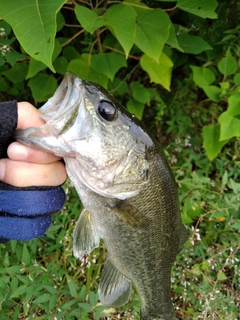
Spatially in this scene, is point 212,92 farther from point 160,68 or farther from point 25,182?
point 25,182

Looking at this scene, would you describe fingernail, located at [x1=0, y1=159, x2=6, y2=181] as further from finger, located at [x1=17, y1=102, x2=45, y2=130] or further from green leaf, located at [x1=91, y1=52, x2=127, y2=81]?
green leaf, located at [x1=91, y1=52, x2=127, y2=81]

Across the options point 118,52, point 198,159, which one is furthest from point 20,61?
point 198,159

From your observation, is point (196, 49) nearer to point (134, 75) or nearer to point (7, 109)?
point (134, 75)

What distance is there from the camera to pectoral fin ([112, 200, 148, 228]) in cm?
128

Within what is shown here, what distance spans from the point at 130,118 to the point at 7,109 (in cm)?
38

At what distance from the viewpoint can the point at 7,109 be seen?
1.09m

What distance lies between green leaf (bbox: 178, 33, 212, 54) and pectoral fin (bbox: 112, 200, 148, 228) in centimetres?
118

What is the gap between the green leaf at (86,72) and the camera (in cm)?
187

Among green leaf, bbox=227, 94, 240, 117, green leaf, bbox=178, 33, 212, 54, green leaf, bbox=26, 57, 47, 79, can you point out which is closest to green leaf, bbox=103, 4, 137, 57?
green leaf, bbox=26, 57, 47, 79

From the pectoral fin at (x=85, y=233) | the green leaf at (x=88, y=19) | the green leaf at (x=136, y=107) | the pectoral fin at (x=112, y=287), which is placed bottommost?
the pectoral fin at (x=112, y=287)

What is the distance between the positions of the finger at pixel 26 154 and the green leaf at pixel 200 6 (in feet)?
3.43

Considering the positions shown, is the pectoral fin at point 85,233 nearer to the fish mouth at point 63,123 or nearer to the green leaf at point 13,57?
the fish mouth at point 63,123

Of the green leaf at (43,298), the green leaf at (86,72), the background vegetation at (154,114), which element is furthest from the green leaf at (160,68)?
the green leaf at (43,298)

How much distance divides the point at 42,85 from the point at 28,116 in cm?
97
